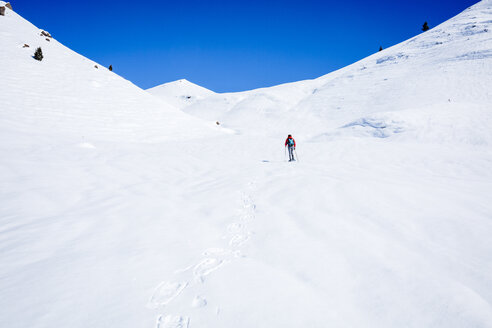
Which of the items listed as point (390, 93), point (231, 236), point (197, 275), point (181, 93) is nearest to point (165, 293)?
point (197, 275)

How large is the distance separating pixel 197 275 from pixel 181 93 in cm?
7367

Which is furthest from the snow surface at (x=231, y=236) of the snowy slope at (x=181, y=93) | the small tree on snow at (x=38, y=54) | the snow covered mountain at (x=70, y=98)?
the snowy slope at (x=181, y=93)

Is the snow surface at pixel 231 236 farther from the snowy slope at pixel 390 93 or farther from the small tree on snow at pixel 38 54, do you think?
the snowy slope at pixel 390 93

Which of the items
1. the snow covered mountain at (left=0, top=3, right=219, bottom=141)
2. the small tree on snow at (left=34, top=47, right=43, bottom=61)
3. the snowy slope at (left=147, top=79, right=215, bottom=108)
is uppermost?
the snowy slope at (left=147, top=79, right=215, bottom=108)

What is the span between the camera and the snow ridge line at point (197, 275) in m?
2.69

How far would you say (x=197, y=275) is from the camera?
11.2 feet

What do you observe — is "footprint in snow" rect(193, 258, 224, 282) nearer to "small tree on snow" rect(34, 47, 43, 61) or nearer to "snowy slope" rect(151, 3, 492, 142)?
"snowy slope" rect(151, 3, 492, 142)

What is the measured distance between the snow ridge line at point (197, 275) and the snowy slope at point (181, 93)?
2425 inches

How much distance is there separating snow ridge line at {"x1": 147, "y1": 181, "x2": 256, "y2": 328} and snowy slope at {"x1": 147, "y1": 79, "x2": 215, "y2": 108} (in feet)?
202

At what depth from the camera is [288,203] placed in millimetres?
6367

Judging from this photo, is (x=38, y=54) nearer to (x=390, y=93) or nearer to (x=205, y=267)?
(x=205, y=267)

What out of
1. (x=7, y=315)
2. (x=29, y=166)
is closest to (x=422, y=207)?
(x=7, y=315)

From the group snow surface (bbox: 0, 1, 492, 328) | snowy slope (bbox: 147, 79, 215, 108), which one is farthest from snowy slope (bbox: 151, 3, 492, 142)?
snow surface (bbox: 0, 1, 492, 328)

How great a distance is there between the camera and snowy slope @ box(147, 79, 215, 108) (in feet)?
215
